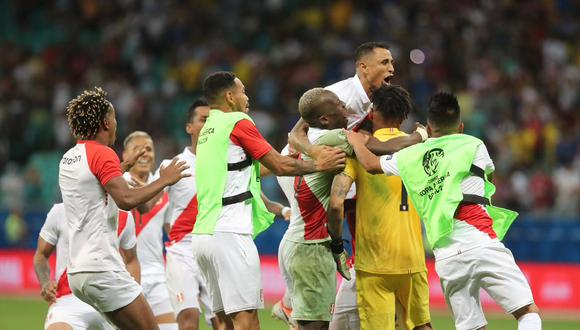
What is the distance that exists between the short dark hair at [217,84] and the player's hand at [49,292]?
84.0 inches

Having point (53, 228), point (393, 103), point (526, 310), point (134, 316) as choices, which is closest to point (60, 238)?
point (53, 228)

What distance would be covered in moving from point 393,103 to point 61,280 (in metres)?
3.32

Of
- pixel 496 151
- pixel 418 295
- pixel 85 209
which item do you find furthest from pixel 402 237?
pixel 496 151

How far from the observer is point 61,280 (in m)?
9.34

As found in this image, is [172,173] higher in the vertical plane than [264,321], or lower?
higher

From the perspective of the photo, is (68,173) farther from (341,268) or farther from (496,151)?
(496,151)

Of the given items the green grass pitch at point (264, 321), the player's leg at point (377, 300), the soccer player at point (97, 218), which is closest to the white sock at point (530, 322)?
the player's leg at point (377, 300)

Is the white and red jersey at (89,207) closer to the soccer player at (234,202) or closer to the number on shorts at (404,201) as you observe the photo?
the soccer player at (234,202)

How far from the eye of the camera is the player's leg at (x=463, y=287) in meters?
8.38

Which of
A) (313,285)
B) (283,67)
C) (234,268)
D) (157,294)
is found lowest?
(157,294)

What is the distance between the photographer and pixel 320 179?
8.81 metres

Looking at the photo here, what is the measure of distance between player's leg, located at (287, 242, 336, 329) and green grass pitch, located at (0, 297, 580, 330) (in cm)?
614

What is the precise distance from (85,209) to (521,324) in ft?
11.5

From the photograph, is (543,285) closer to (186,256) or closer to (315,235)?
(186,256)
